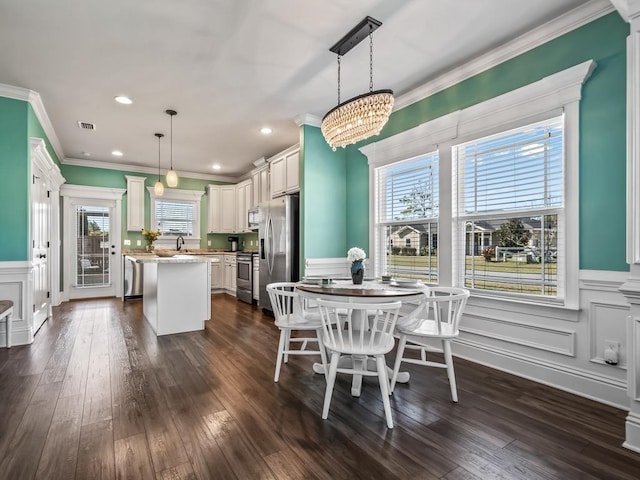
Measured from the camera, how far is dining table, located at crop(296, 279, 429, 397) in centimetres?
227

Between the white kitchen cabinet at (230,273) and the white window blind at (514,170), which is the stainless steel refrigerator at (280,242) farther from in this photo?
the white window blind at (514,170)

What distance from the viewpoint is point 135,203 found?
22.8 ft

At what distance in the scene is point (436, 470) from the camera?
1.65 meters

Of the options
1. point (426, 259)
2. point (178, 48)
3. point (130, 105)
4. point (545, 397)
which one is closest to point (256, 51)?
point (178, 48)

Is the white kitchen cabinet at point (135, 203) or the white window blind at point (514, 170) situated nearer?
the white window blind at point (514, 170)

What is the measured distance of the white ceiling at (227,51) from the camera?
7.97ft

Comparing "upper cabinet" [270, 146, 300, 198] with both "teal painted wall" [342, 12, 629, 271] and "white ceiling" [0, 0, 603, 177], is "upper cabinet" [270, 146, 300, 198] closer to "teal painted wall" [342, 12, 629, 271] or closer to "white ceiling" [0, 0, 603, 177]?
"white ceiling" [0, 0, 603, 177]

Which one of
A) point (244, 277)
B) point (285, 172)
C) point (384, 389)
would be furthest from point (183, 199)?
point (384, 389)

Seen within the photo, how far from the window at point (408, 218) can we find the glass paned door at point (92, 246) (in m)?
5.63

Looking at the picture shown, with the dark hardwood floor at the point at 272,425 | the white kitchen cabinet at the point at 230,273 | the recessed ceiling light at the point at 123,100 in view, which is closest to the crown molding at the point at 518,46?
the dark hardwood floor at the point at 272,425

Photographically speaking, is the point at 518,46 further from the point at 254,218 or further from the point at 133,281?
the point at 133,281

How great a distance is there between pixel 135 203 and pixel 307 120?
4.55 m

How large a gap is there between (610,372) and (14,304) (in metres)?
5.50

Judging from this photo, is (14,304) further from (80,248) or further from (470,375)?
(470,375)
